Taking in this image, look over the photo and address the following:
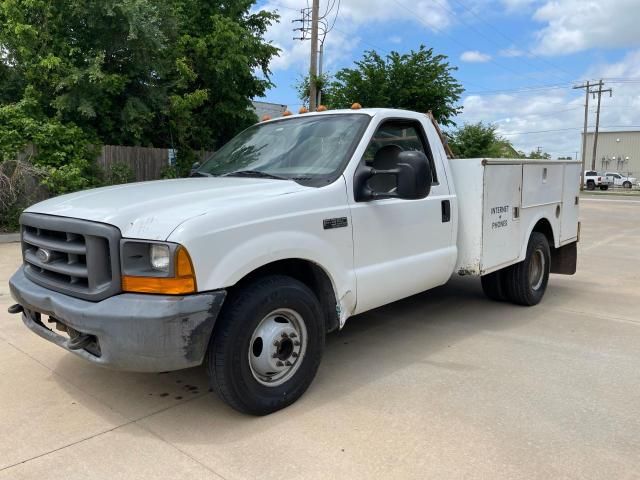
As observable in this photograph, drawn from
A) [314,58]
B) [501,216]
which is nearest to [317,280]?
[501,216]

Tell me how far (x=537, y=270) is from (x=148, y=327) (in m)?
4.81

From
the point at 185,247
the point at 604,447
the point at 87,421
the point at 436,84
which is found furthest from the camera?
the point at 436,84

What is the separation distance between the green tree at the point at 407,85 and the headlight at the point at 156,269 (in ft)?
50.2

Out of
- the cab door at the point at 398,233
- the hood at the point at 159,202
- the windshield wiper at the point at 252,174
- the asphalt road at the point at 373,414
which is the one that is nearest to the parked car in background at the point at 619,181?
the asphalt road at the point at 373,414

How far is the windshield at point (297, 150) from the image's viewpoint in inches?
155

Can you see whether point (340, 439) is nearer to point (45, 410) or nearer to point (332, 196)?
point (332, 196)

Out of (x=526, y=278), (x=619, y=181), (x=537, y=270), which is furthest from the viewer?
(x=619, y=181)

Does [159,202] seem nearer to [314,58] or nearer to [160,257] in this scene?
[160,257]

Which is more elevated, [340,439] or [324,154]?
[324,154]

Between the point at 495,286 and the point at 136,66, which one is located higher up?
the point at 136,66

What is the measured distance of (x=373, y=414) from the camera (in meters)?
3.43

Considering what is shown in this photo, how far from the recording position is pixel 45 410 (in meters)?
3.47

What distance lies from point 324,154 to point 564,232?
3.94m

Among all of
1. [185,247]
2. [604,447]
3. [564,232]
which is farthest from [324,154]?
[564,232]
